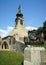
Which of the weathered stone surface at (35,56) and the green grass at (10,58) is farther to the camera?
the green grass at (10,58)

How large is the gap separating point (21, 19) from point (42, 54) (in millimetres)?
42009

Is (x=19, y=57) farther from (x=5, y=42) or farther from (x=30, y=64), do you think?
(x=5, y=42)

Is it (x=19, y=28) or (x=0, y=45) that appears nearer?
(x=0, y=45)

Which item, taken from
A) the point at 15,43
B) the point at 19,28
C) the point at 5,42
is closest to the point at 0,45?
the point at 5,42

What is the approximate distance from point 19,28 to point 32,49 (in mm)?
36674

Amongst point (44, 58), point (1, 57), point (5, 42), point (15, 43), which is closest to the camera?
point (44, 58)

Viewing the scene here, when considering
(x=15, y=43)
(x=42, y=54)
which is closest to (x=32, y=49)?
(x=42, y=54)

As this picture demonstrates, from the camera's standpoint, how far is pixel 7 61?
38406 millimetres

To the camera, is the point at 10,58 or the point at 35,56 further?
the point at 10,58

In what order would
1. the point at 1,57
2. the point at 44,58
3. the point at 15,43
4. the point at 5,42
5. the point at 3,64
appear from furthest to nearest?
the point at 5,42 → the point at 15,43 → the point at 1,57 → the point at 3,64 → the point at 44,58

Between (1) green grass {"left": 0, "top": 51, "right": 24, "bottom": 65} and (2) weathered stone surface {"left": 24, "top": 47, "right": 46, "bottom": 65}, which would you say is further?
(1) green grass {"left": 0, "top": 51, "right": 24, "bottom": 65}

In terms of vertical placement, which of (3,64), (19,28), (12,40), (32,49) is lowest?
(3,64)

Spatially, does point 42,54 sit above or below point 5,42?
below

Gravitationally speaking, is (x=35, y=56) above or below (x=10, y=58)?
above
